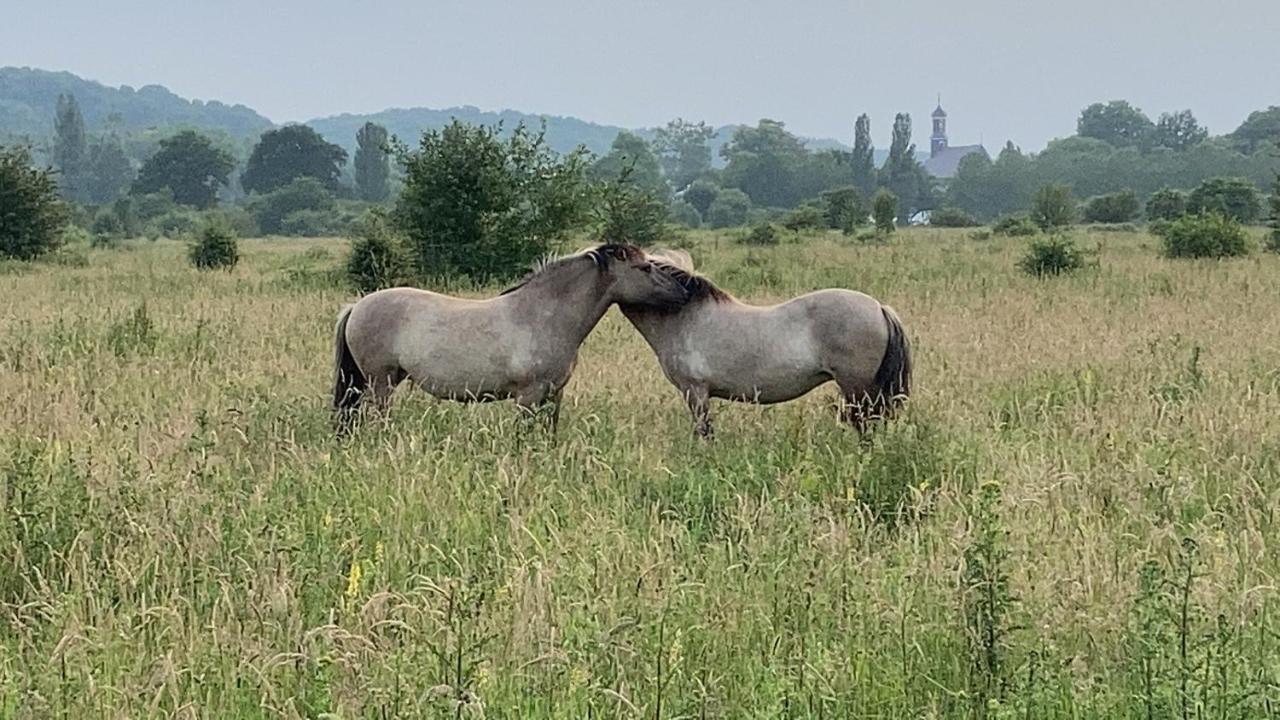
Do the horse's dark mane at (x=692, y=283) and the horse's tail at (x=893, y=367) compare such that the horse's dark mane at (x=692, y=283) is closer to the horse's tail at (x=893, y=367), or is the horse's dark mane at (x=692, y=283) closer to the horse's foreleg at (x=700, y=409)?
the horse's foreleg at (x=700, y=409)

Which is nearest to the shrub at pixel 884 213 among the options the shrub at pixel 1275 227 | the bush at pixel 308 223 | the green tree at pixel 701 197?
the shrub at pixel 1275 227

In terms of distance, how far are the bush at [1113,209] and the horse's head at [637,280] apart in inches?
1633

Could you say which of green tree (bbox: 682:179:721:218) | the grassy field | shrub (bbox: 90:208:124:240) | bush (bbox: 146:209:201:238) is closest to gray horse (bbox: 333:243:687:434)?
the grassy field

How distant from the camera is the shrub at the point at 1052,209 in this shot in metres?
34.5

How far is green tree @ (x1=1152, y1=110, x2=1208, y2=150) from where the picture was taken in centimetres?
11912

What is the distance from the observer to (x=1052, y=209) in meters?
34.6

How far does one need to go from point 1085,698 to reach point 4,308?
45.0ft

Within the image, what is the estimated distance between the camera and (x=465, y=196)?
1800cm

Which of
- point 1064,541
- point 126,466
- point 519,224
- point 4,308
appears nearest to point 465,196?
point 519,224

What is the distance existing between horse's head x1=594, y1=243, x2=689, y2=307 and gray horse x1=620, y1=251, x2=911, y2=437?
75mm

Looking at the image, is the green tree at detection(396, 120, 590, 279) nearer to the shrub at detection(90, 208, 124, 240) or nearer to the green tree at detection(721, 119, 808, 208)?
the shrub at detection(90, 208, 124, 240)

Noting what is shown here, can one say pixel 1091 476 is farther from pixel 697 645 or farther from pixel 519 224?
pixel 519 224

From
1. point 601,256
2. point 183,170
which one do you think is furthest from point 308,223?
point 601,256

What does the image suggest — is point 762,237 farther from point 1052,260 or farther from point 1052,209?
point 1052,209
